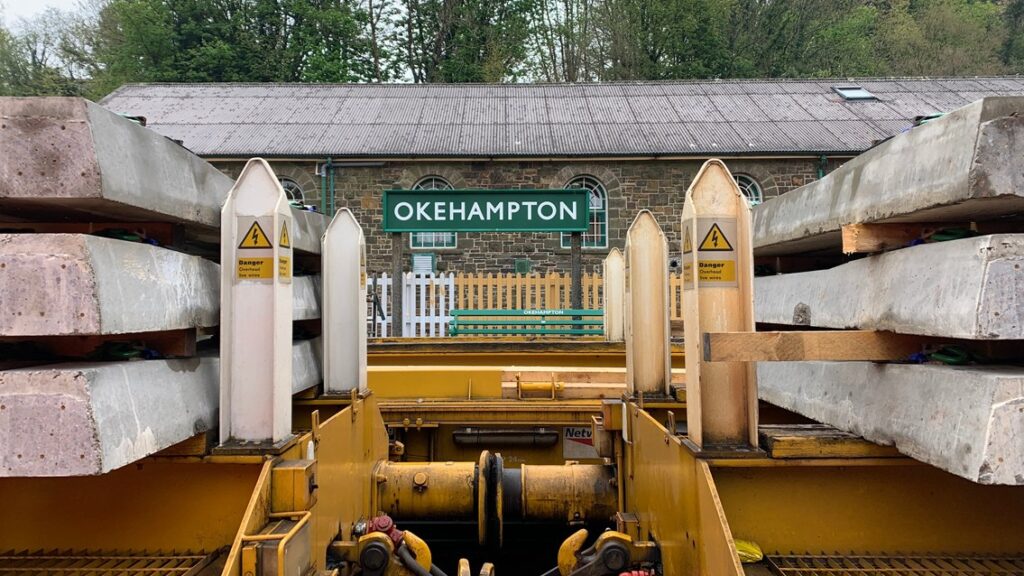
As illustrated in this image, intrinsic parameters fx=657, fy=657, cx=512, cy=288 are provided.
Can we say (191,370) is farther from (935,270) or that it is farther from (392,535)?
(935,270)

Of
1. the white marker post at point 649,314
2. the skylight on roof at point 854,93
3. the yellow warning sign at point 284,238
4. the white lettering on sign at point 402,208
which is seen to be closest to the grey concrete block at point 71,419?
the yellow warning sign at point 284,238

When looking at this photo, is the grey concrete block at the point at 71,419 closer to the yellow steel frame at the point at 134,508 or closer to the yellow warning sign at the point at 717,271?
the yellow steel frame at the point at 134,508

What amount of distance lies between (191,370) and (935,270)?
270 centimetres

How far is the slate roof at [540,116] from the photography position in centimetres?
1791

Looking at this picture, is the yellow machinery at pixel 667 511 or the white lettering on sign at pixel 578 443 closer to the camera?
the yellow machinery at pixel 667 511

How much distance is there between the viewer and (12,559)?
99.3 inches

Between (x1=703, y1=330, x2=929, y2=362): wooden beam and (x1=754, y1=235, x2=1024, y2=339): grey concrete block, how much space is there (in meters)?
0.09

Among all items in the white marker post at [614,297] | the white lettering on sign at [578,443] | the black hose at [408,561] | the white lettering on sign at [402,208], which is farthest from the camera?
the white lettering on sign at [402,208]

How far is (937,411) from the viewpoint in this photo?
6.80 feet

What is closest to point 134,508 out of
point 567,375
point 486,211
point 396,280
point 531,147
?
point 567,375

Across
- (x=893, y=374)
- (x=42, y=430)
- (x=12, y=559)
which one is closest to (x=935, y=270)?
(x=893, y=374)

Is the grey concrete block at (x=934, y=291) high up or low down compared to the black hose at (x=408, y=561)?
up

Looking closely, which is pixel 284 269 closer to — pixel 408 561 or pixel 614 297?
pixel 408 561

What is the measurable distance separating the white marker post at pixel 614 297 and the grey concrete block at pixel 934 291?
3.42 m
